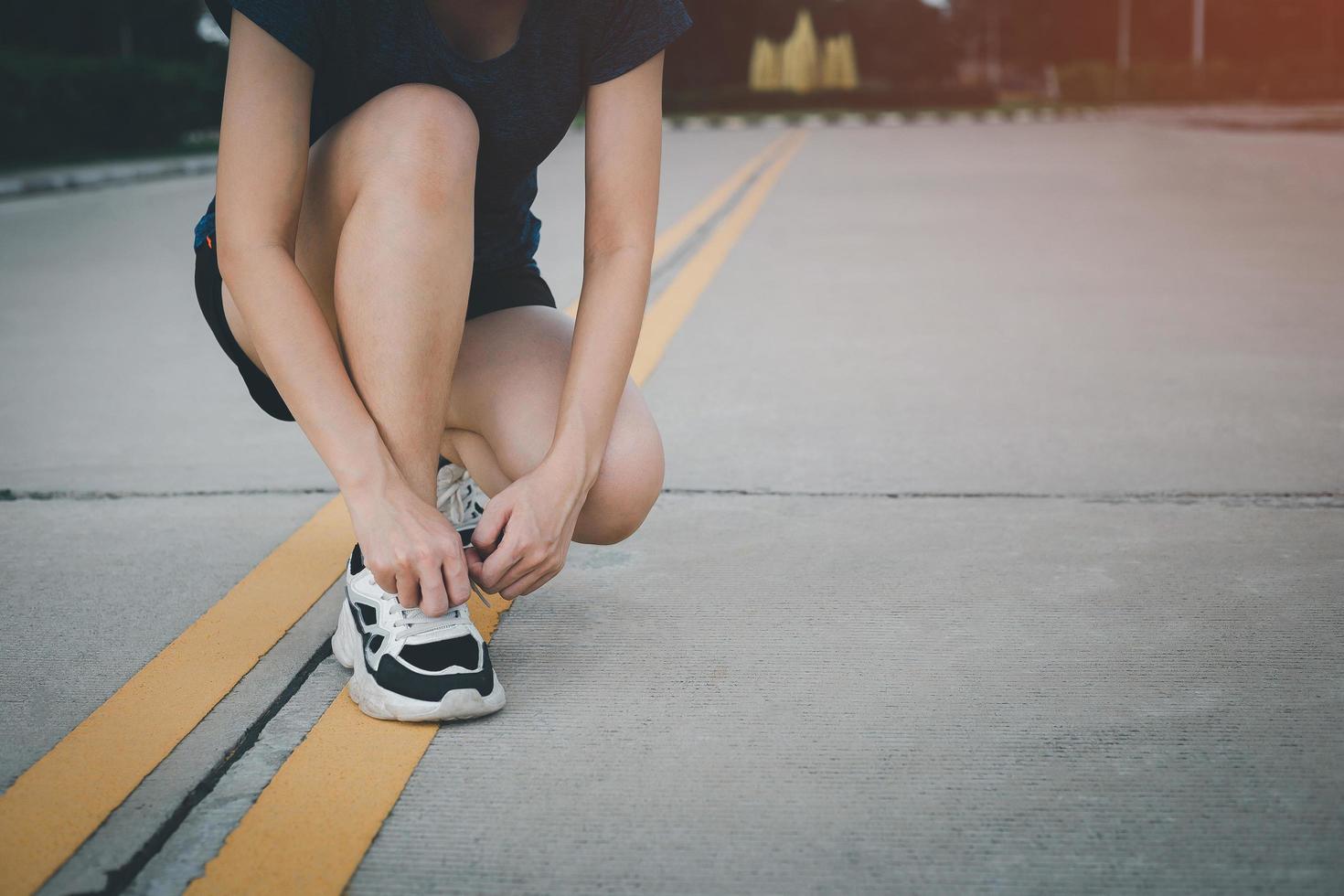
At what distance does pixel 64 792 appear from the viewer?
69.7 inches

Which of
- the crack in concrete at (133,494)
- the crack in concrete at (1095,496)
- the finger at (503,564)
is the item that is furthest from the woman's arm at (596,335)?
the crack in concrete at (133,494)

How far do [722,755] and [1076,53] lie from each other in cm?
8690

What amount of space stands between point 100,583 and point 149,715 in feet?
2.06

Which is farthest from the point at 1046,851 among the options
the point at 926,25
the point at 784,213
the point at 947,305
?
the point at 926,25

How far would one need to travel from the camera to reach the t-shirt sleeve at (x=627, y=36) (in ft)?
6.86

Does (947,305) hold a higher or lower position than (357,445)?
lower

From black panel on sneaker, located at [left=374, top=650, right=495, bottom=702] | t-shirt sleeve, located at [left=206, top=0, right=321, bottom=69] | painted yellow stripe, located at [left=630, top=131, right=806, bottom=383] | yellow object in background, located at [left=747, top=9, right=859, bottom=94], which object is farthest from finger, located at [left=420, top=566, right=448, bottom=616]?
yellow object in background, located at [left=747, top=9, right=859, bottom=94]

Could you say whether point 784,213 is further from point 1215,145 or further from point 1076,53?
point 1076,53

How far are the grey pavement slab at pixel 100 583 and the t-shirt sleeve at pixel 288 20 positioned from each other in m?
0.98

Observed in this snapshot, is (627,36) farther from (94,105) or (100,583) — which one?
(94,105)

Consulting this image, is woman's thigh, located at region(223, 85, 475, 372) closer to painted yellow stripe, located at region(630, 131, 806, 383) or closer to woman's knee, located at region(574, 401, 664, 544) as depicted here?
woman's knee, located at region(574, 401, 664, 544)

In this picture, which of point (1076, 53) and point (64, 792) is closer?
point (64, 792)

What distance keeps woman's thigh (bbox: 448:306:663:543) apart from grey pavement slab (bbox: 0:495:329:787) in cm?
60

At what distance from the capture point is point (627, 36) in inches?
82.6
